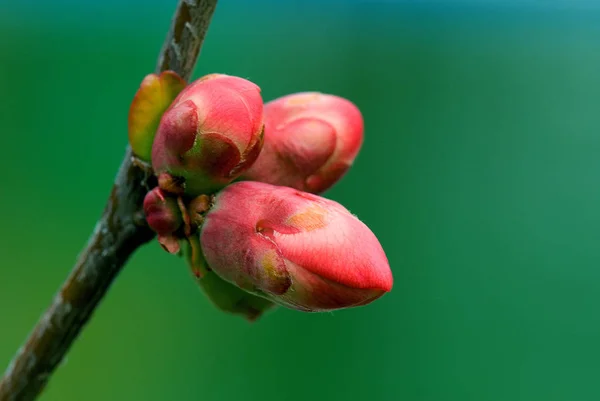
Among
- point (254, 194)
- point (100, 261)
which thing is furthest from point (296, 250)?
point (100, 261)

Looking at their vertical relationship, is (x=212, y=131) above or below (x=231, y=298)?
above

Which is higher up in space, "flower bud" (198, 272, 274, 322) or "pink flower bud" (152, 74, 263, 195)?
"pink flower bud" (152, 74, 263, 195)

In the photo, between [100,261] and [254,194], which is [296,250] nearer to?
[254,194]

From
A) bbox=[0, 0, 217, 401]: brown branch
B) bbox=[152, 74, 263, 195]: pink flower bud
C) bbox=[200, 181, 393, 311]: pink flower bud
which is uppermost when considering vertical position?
bbox=[152, 74, 263, 195]: pink flower bud
